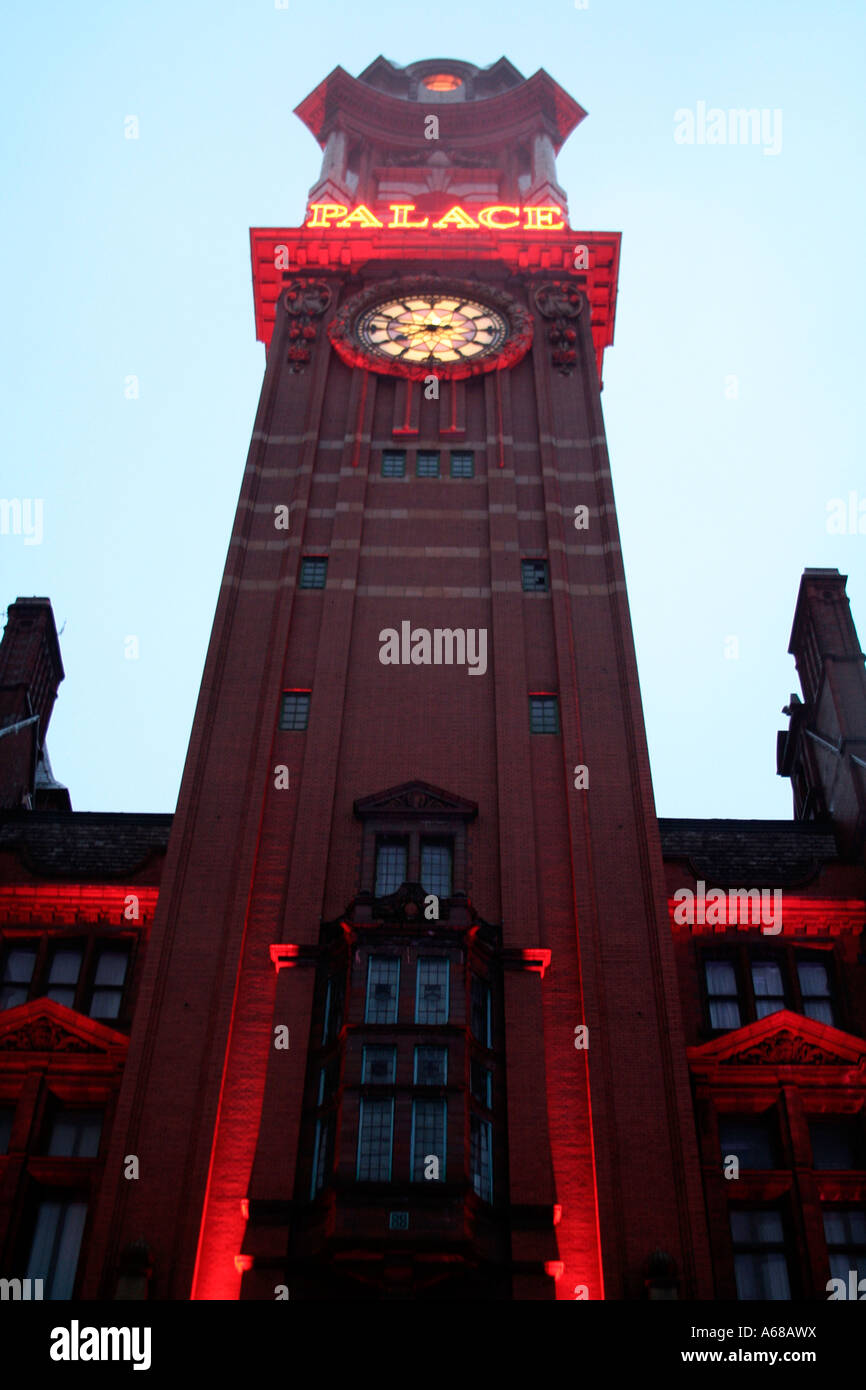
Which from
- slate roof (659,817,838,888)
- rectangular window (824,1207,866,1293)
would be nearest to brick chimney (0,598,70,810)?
slate roof (659,817,838,888)

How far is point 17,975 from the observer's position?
118 feet

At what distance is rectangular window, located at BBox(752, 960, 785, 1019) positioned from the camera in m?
35.1

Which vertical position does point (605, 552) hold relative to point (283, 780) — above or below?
above

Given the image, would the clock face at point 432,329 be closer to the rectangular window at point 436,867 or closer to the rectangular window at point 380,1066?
the rectangular window at point 436,867

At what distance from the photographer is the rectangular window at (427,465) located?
161 ft

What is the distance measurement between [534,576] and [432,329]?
1421cm

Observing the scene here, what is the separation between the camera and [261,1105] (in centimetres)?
3094

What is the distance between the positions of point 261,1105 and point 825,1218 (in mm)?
11956

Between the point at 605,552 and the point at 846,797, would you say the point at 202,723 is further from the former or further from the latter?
the point at 846,797

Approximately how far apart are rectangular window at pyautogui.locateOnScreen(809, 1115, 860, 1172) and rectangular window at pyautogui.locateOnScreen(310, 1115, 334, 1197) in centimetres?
1054

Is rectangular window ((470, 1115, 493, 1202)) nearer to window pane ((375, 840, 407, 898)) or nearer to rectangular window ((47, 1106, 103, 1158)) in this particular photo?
window pane ((375, 840, 407, 898))

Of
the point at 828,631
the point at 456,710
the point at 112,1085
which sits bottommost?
the point at 112,1085
